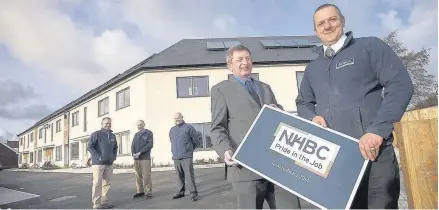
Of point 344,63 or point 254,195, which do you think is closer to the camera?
point 344,63

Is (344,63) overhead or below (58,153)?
overhead

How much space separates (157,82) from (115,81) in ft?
15.1

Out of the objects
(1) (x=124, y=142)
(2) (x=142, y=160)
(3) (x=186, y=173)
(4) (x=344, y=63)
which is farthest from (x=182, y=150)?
(1) (x=124, y=142)

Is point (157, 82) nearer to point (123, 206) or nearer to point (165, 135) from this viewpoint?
point (165, 135)

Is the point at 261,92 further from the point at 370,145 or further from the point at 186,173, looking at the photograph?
the point at 186,173

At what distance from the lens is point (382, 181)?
85.6 inches

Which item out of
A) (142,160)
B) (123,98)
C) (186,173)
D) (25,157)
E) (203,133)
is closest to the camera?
(186,173)

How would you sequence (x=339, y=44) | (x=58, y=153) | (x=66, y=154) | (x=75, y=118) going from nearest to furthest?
(x=339, y=44), (x=75, y=118), (x=66, y=154), (x=58, y=153)

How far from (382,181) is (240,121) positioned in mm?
1189

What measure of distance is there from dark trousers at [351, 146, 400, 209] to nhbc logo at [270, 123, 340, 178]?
296 millimetres

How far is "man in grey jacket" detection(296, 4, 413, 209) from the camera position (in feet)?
Answer: 6.95

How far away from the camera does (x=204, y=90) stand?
20469mm

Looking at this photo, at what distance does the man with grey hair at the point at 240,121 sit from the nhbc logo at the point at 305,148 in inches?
15.2

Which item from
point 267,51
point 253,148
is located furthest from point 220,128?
point 267,51
